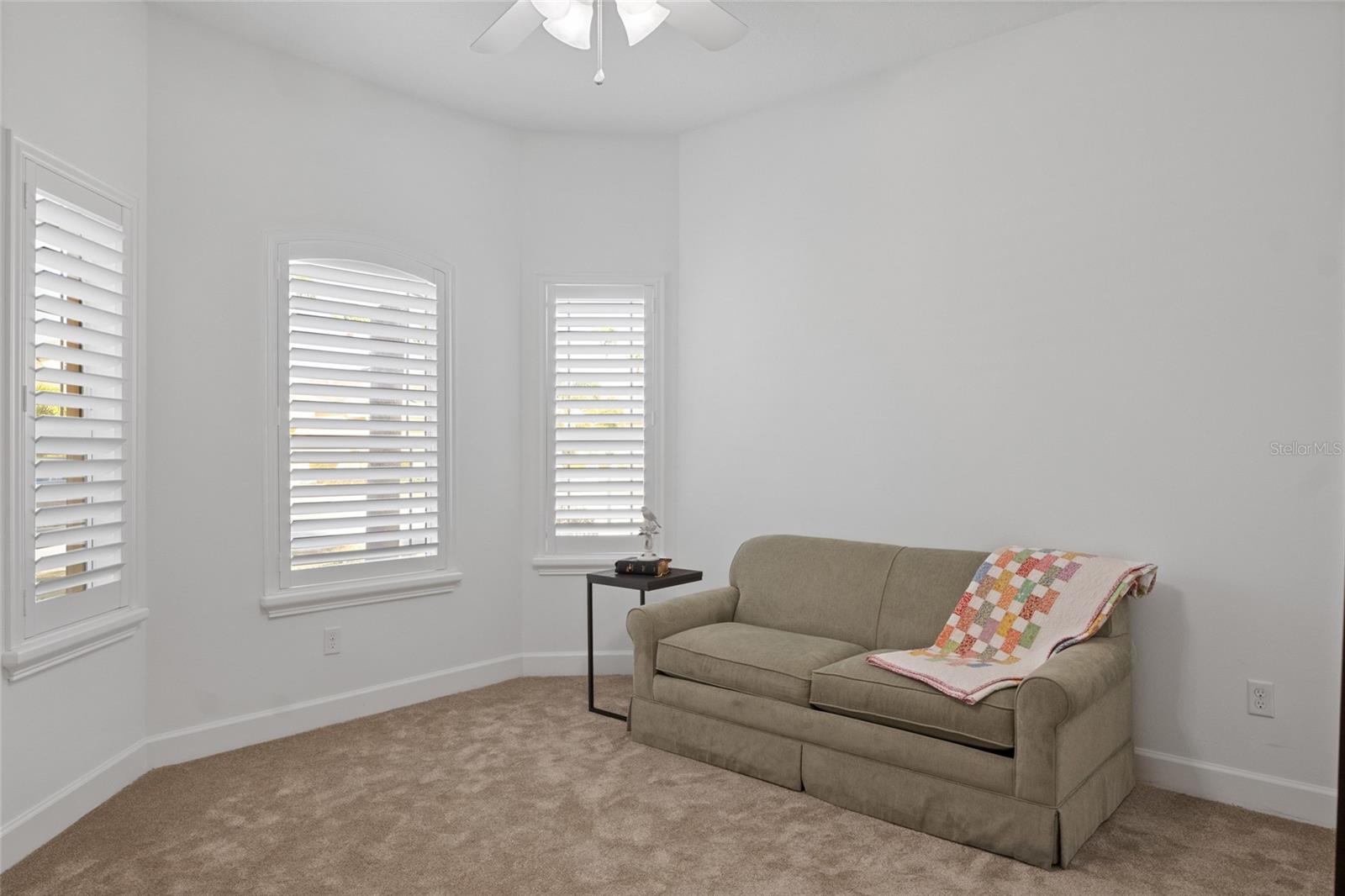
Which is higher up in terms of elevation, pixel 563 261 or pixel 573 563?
pixel 563 261

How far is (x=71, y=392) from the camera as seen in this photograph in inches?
120

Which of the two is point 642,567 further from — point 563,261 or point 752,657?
point 563,261

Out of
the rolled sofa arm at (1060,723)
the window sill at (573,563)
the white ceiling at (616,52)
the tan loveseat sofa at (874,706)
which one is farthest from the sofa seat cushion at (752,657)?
the white ceiling at (616,52)

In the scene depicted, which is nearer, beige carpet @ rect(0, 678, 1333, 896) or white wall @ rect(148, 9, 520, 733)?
beige carpet @ rect(0, 678, 1333, 896)

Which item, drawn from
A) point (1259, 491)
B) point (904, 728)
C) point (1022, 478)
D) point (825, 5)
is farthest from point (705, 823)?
point (825, 5)

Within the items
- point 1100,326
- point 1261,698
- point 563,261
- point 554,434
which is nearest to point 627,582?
point 554,434

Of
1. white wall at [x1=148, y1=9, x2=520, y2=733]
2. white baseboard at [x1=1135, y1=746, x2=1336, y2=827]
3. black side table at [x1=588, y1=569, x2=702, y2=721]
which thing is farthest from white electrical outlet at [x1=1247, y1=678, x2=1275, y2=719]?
white wall at [x1=148, y1=9, x2=520, y2=733]

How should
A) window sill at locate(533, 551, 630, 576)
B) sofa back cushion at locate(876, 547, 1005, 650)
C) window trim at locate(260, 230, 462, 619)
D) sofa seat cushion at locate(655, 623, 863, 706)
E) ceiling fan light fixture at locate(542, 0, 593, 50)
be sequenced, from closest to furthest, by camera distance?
ceiling fan light fixture at locate(542, 0, 593, 50) → sofa seat cushion at locate(655, 623, 863, 706) → sofa back cushion at locate(876, 547, 1005, 650) → window trim at locate(260, 230, 462, 619) → window sill at locate(533, 551, 630, 576)

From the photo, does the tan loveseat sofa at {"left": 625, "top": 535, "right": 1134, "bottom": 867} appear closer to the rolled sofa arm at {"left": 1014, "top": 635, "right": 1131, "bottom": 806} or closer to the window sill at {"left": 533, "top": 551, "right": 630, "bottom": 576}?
the rolled sofa arm at {"left": 1014, "top": 635, "right": 1131, "bottom": 806}

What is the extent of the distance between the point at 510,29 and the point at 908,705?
2.69 metres

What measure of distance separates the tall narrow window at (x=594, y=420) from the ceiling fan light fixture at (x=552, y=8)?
1934 millimetres

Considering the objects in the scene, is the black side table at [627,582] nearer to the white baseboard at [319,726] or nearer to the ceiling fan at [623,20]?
the white baseboard at [319,726]

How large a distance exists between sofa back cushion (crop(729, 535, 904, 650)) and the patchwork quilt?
17cm

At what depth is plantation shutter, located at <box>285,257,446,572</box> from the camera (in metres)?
3.93
